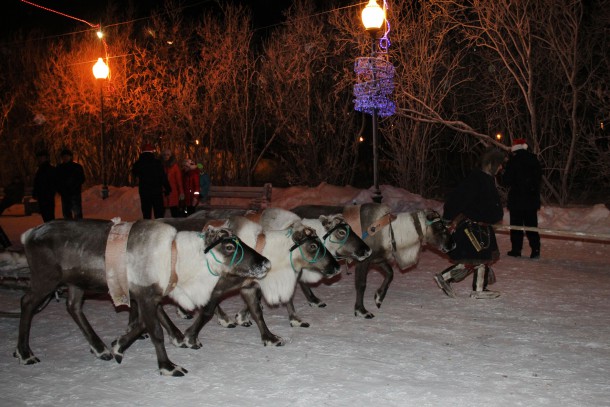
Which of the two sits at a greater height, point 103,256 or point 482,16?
point 482,16

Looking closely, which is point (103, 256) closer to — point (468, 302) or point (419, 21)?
point (468, 302)

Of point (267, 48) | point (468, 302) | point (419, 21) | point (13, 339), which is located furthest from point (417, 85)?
point (13, 339)

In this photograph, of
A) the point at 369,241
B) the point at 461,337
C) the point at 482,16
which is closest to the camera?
the point at 461,337

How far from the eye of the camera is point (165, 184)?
44.2ft

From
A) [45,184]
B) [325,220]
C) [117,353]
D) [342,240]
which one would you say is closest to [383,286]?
[342,240]

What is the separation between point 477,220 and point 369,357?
3.41m

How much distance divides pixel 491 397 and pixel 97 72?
59.8 ft

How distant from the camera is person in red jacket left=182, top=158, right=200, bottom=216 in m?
14.3

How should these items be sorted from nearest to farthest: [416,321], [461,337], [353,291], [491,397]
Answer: [491,397], [461,337], [416,321], [353,291]

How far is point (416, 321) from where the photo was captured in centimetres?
791

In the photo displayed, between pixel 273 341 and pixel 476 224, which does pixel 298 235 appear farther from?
pixel 476 224

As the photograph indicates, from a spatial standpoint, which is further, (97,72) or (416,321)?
(97,72)

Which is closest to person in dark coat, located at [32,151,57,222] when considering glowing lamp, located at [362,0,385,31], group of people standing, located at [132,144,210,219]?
group of people standing, located at [132,144,210,219]

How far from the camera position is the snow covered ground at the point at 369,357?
17.8ft
